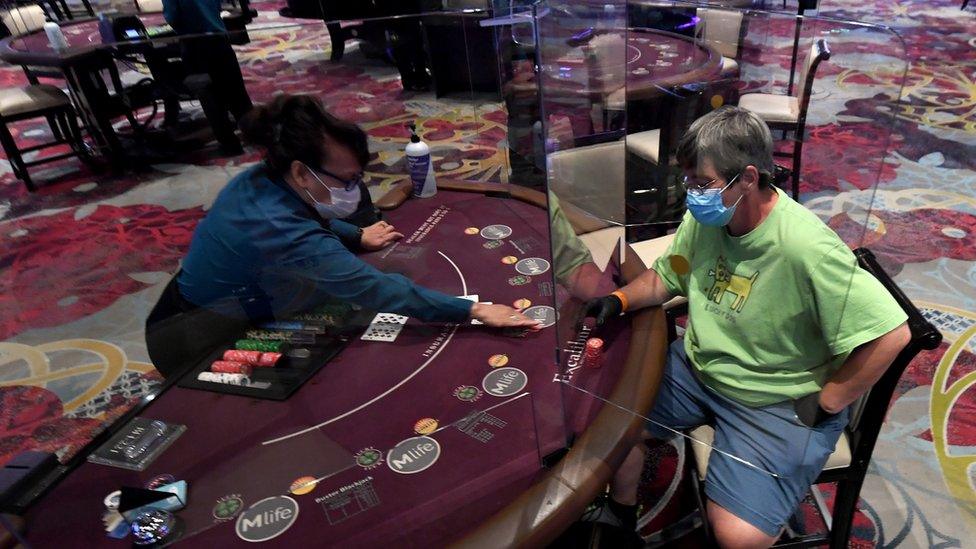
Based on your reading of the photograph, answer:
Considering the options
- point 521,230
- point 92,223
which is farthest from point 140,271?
point 521,230

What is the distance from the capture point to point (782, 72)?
3533 mm

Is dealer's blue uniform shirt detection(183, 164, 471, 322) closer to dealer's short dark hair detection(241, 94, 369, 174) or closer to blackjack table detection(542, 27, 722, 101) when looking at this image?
dealer's short dark hair detection(241, 94, 369, 174)

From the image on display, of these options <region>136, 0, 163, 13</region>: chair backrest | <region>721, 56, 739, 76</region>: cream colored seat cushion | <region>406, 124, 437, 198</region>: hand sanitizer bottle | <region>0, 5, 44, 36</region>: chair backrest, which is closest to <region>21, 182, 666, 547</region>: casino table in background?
<region>406, 124, 437, 198</region>: hand sanitizer bottle

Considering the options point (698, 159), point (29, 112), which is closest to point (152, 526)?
point (698, 159)

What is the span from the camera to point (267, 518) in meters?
1.08

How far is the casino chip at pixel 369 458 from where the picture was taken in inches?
45.3

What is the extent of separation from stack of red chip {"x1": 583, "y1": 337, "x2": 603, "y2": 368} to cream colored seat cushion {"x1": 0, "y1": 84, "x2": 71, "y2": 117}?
488cm

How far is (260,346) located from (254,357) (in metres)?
0.06

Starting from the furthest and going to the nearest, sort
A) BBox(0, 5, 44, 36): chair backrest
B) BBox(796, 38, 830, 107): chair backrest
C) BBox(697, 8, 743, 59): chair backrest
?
1. BBox(0, 5, 44, 36): chair backrest
2. BBox(697, 8, 743, 59): chair backrest
3. BBox(796, 38, 830, 107): chair backrest

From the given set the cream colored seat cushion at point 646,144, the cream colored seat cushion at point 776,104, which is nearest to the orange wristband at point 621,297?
the cream colored seat cushion at point 646,144

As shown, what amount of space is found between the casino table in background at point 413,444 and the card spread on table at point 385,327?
2 cm

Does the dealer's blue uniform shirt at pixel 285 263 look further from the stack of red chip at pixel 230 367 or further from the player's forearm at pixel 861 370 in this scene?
the player's forearm at pixel 861 370

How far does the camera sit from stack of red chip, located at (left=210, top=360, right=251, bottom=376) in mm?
1411

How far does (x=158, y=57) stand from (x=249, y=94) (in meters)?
0.71
